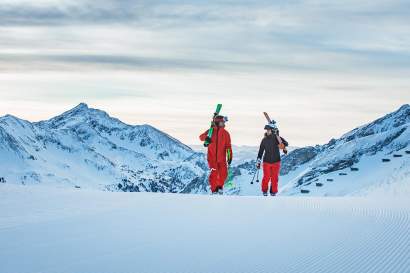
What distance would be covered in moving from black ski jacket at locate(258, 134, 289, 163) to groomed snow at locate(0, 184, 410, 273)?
609cm

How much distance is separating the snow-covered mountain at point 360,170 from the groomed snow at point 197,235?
1771cm

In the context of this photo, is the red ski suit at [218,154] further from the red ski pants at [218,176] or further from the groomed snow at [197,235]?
the groomed snow at [197,235]

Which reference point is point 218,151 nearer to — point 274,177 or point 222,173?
point 222,173

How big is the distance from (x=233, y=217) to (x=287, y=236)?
2261 millimetres

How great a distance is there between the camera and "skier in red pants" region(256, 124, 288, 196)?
22219 millimetres

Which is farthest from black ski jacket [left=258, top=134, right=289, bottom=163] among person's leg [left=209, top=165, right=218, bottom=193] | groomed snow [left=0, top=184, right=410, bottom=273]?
groomed snow [left=0, top=184, right=410, bottom=273]

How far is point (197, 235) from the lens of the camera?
10734mm

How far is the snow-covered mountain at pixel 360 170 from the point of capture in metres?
45.8

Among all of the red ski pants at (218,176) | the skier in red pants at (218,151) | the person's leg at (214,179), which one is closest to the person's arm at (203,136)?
Result: the skier in red pants at (218,151)

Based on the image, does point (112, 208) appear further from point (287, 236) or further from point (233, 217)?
point (287, 236)

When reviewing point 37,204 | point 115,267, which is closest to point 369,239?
point 115,267

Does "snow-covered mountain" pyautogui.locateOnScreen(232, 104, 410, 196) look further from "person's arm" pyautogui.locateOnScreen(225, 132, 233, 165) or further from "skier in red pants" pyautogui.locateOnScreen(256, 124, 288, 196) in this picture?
"person's arm" pyautogui.locateOnScreen(225, 132, 233, 165)

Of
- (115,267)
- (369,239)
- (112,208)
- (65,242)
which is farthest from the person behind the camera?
(112,208)

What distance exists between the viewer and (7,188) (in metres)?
17.8
